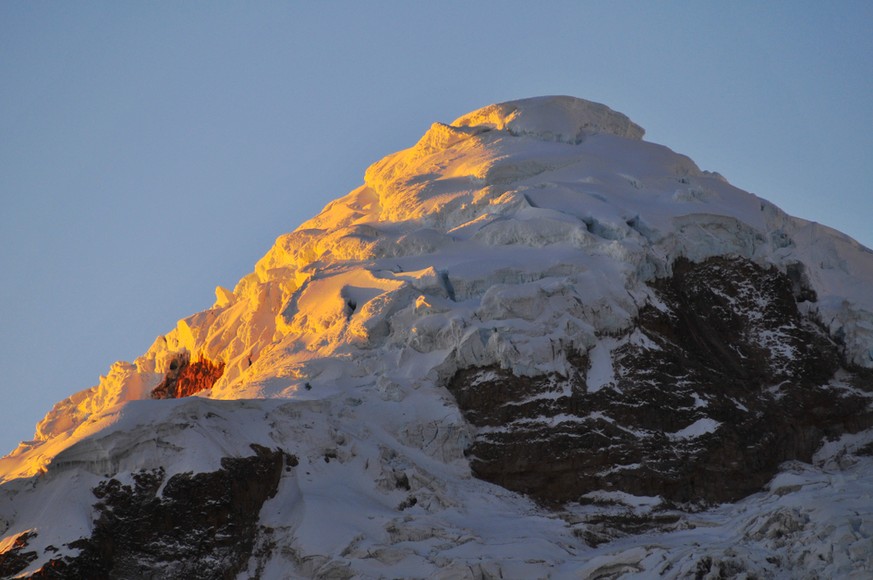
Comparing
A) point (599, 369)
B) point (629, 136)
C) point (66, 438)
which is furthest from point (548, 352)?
point (629, 136)

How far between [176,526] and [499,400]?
2192cm

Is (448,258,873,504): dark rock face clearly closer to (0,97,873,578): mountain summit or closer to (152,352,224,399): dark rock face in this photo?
(0,97,873,578): mountain summit

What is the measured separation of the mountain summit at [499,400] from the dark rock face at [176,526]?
12 cm

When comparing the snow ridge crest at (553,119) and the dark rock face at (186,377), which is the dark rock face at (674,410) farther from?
the snow ridge crest at (553,119)

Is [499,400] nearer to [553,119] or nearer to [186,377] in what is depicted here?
[186,377]

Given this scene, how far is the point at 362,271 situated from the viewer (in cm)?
10769

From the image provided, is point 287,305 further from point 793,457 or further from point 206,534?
point 793,457

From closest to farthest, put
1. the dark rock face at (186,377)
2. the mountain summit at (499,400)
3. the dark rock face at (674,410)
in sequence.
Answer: the mountain summit at (499,400)
the dark rock face at (674,410)
the dark rock face at (186,377)

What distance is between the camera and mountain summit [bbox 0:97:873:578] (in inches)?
3273

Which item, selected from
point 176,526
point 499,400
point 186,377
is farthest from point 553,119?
point 176,526

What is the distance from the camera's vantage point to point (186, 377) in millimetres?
112812

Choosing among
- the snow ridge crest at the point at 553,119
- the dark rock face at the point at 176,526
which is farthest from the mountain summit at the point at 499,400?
the snow ridge crest at the point at 553,119

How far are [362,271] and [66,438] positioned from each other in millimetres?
24972

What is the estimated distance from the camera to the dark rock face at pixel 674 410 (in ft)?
306
